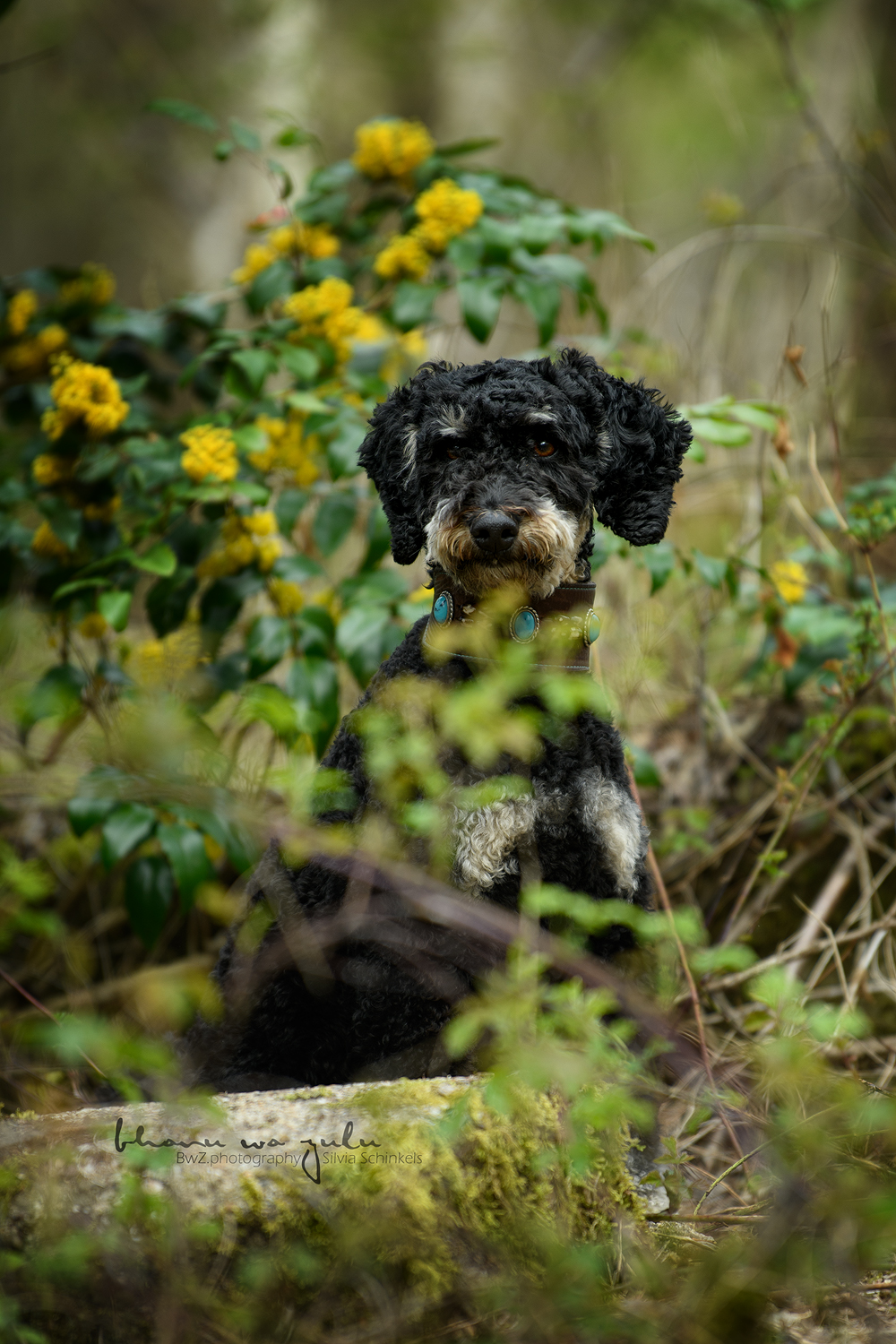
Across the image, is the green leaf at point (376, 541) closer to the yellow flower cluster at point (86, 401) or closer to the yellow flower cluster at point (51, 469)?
the yellow flower cluster at point (86, 401)

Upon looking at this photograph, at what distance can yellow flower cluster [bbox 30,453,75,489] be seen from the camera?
321 cm

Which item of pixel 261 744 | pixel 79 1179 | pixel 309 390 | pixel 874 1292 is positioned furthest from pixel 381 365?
pixel 874 1292

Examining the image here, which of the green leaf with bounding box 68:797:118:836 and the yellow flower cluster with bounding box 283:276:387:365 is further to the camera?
the yellow flower cluster with bounding box 283:276:387:365

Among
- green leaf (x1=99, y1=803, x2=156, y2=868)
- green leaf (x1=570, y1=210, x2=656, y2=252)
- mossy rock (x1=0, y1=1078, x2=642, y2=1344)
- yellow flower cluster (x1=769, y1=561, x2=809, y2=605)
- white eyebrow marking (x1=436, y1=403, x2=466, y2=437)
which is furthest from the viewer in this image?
yellow flower cluster (x1=769, y1=561, x2=809, y2=605)

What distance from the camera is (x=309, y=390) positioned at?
3.33 meters

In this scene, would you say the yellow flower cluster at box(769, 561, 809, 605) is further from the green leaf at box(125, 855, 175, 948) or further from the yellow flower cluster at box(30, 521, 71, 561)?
the yellow flower cluster at box(30, 521, 71, 561)

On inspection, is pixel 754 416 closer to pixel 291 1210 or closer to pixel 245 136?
pixel 245 136

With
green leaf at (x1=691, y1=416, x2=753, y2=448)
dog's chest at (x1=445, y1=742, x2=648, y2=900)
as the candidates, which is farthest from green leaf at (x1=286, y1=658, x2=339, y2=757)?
green leaf at (x1=691, y1=416, x2=753, y2=448)

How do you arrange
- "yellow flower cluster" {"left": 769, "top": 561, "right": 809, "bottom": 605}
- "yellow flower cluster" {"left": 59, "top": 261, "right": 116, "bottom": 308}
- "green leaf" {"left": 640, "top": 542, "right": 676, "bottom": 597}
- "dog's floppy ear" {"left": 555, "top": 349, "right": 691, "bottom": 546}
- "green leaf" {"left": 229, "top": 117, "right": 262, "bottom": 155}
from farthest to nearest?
"yellow flower cluster" {"left": 59, "top": 261, "right": 116, "bottom": 308} < "yellow flower cluster" {"left": 769, "top": 561, "right": 809, "bottom": 605} < "green leaf" {"left": 229, "top": 117, "right": 262, "bottom": 155} < "green leaf" {"left": 640, "top": 542, "right": 676, "bottom": 597} < "dog's floppy ear" {"left": 555, "top": 349, "right": 691, "bottom": 546}

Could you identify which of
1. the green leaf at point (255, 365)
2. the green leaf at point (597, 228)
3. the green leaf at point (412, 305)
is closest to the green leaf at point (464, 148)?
the green leaf at point (597, 228)

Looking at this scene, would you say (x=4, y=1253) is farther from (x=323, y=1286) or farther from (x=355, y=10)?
(x=355, y=10)

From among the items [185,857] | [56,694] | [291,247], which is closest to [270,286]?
[291,247]

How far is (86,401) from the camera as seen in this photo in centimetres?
312

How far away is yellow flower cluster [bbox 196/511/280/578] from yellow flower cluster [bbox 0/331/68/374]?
1.21 meters
